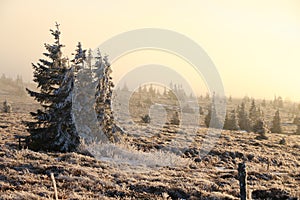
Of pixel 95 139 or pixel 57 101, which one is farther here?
pixel 95 139

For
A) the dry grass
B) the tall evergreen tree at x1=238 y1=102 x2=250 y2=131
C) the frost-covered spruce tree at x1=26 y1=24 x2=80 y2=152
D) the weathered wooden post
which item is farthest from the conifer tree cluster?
the tall evergreen tree at x1=238 y1=102 x2=250 y2=131

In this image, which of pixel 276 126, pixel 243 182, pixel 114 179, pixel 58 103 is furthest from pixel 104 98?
pixel 276 126

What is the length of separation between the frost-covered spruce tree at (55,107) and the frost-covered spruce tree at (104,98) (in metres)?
3.43

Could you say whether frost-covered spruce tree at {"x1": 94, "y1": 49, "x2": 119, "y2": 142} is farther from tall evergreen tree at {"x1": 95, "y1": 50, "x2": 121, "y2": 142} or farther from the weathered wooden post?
the weathered wooden post

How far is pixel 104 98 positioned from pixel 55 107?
4649 millimetres

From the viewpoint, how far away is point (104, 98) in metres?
23.6

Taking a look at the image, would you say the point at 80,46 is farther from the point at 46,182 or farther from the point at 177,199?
the point at 177,199

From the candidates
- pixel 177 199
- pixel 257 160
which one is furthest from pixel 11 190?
pixel 257 160

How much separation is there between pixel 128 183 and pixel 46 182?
312cm

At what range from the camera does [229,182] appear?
539 inches

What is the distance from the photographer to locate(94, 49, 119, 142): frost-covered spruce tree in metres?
23.3

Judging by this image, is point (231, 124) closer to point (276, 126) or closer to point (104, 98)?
point (276, 126)

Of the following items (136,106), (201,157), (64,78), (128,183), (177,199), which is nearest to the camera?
(177,199)

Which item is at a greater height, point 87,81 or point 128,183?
point 87,81
